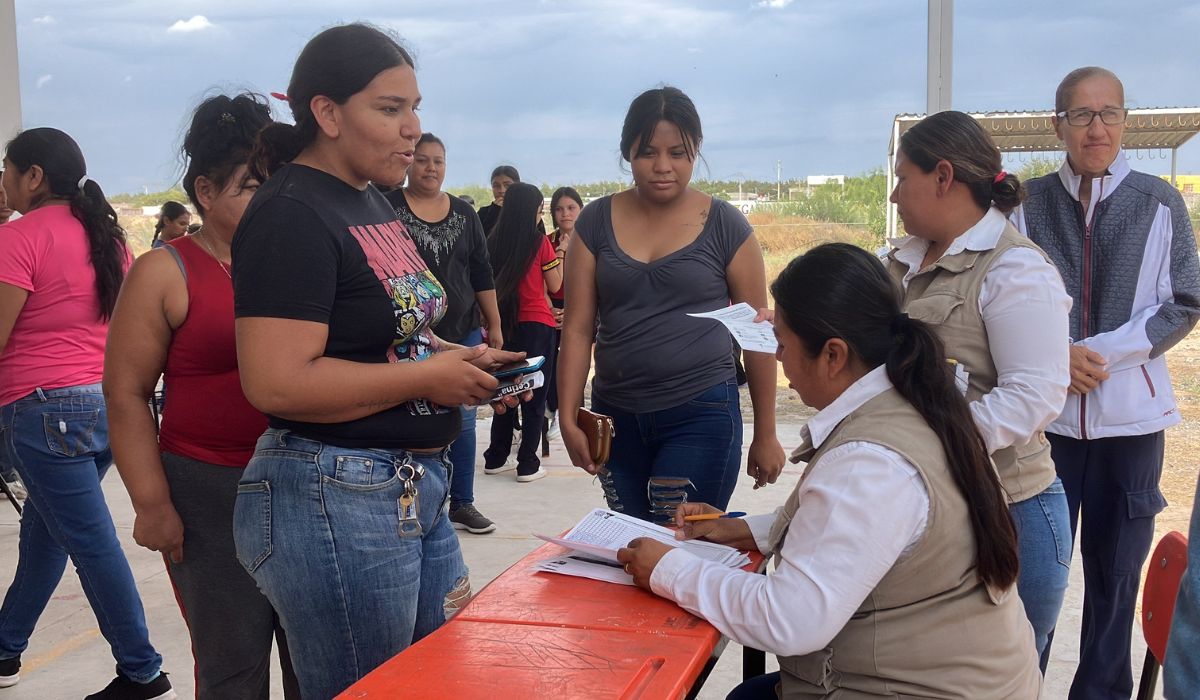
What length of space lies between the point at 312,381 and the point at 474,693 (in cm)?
55

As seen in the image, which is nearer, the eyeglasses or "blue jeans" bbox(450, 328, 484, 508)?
the eyeglasses

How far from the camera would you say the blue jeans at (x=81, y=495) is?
301cm

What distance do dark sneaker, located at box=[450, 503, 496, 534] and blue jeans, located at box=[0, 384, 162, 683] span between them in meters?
2.06

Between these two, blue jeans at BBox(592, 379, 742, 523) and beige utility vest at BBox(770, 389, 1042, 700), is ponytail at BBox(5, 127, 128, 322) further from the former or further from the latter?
beige utility vest at BBox(770, 389, 1042, 700)

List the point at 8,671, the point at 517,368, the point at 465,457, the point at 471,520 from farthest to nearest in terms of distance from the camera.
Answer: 1. the point at 471,520
2. the point at 465,457
3. the point at 8,671
4. the point at 517,368

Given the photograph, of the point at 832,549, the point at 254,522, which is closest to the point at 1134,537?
the point at 832,549

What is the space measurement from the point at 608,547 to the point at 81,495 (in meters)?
1.92

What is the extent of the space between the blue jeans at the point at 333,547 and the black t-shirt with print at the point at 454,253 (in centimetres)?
254

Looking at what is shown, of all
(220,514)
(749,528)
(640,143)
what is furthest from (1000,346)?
(220,514)

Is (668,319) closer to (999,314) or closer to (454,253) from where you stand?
(999,314)

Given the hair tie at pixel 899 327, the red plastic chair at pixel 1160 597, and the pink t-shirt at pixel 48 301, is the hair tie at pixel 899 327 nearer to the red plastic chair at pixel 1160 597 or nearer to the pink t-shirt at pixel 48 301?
the red plastic chair at pixel 1160 597

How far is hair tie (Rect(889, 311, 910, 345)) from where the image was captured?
1722 millimetres

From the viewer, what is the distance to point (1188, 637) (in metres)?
1.03

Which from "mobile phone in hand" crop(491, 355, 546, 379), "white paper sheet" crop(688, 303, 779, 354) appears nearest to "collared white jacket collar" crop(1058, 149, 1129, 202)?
"white paper sheet" crop(688, 303, 779, 354)
